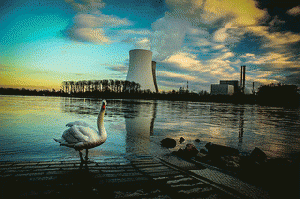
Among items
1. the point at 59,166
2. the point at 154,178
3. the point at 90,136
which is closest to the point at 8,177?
the point at 59,166

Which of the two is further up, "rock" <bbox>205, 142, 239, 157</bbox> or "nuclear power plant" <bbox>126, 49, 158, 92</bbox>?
"nuclear power plant" <bbox>126, 49, 158, 92</bbox>

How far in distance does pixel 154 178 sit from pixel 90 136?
1207 mm

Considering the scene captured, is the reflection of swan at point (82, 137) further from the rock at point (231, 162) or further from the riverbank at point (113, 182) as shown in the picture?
the rock at point (231, 162)

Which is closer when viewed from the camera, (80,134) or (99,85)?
(80,134)

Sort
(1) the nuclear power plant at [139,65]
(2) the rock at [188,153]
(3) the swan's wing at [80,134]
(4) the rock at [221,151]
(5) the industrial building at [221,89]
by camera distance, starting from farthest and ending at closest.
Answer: (5) the industrial building at [221,89], (1) the nuclear power plant at [139,65], (4) the rock at [221,151], (2) the rock at [188,153], (3) the swan's wing at [80,134]

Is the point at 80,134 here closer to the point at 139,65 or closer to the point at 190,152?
the point at 190,152

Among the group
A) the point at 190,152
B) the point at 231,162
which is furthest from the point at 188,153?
the point at 231,162

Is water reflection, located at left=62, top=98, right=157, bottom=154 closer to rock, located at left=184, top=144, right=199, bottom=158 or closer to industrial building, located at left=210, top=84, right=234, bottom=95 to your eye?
rock, located at left=184, top=144, right=199, bottom=158

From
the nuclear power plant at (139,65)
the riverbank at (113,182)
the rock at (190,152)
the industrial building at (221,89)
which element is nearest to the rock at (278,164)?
the riverbank at (113,182)

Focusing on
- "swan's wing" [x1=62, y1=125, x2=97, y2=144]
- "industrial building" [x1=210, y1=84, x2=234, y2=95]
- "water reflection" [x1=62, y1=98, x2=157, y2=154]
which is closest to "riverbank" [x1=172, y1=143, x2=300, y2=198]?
"water reflection" [x1=62, y1=98, x2=157, y2=154]

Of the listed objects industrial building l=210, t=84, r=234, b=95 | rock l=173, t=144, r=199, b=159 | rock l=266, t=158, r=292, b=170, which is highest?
industrial building l=210, t=84, r=234, b=95

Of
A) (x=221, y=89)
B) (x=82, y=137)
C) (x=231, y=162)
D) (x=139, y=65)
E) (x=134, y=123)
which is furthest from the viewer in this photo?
(x=221, y=89)

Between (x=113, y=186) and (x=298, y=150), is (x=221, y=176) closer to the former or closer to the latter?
(x=113, y=186)

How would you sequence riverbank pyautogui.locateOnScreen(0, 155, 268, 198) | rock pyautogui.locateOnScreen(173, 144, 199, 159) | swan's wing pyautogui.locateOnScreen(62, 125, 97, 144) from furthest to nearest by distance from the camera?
rock pyautogui.locateOnScreen(173, 144, 199, 159) → swan's wing pyautogui.locateOnScreen(62, 125, 97, 144) → riverbank pyautogui.locateOnScreen(0, 155, 268, 198)
